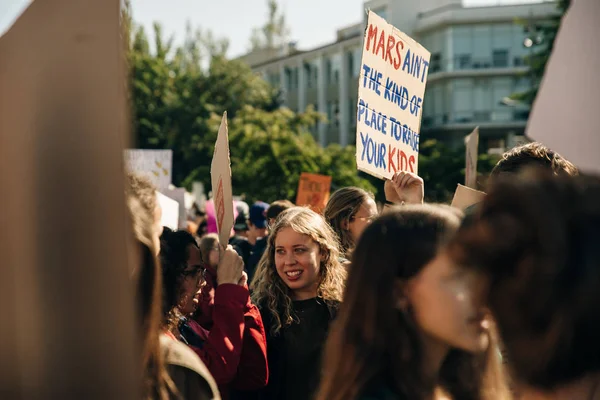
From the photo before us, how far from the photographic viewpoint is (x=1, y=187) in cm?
134

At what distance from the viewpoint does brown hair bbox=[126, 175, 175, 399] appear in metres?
1.88

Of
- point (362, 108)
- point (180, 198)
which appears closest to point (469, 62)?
point (180, 198)

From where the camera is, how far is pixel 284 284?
3895 mm

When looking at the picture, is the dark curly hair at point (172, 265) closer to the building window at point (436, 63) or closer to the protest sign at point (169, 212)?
the protest sign at point (169, 212)

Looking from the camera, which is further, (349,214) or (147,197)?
(349,214)

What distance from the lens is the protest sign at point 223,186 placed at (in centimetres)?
357

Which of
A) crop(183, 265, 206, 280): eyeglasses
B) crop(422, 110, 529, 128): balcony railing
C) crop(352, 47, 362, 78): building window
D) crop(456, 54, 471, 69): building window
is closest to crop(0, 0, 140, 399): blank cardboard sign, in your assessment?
crop(183, 265, 206, 280): eyeglasses

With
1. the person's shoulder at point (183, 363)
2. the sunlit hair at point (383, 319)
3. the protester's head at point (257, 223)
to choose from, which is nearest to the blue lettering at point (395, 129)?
the sunlit hair at point (383, 319)

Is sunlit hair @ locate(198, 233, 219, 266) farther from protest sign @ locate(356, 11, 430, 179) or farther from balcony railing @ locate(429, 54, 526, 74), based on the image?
balcony railing @ locate(429, 54, 526, 74)

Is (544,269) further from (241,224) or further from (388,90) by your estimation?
(241,224)

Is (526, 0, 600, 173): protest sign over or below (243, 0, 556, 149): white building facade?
below

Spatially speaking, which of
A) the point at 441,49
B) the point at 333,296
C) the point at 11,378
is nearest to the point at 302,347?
the point at 333,296

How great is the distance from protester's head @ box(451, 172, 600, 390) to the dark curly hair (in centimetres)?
157

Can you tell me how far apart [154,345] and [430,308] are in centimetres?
59
